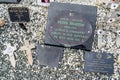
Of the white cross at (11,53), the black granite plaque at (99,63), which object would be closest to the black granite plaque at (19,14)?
the white cross at (11,53)

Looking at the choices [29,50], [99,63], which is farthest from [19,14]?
[99,63]

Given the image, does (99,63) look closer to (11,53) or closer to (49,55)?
(49,55)

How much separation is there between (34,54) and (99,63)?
0.45 m

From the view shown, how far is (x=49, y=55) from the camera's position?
2.23m

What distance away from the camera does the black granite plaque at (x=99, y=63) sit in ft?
7.16

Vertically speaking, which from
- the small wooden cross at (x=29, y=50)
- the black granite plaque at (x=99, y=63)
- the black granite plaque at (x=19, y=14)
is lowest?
the black granite plaque at (x=99, y=63)

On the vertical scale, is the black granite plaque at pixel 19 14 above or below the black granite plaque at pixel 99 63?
above

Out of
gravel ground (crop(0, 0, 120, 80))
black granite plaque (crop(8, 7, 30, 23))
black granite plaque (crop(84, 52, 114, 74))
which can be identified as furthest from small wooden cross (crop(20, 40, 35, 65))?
black granite plaque (crop(84, 52, 114, 74))

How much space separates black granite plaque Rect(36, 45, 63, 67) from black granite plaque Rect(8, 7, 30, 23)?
0.72ft

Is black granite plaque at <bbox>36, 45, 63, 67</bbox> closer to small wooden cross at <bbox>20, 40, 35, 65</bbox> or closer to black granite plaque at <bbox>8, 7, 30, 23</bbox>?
small wooden cross at <bbox>20, 40, 35, 65</bbox>

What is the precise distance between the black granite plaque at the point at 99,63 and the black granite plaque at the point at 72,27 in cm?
7

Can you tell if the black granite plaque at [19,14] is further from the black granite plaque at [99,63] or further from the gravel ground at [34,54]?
the black granite plaque at [99,63]

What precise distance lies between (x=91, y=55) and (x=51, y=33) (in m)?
0.31

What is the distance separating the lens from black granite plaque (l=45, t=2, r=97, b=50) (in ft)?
7.27
